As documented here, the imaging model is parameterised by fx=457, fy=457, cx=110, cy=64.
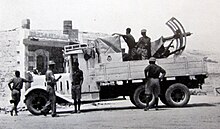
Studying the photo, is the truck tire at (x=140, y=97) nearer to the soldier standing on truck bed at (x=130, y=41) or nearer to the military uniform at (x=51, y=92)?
the soldier standing on truck bed at (x=130, y=41)

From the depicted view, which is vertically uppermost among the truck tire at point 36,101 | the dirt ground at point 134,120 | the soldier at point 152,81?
the soldier at point 152,81

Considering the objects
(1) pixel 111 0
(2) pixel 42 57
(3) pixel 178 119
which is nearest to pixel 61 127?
(3) pixel 178 119

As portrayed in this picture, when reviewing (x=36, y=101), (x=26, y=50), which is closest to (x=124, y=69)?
(x=36, y=101)

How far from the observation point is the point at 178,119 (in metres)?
6.41

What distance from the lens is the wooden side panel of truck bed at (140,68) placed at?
8.00 meters

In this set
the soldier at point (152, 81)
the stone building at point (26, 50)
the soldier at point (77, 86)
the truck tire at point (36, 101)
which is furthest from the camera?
the stone building at point (26, 50)

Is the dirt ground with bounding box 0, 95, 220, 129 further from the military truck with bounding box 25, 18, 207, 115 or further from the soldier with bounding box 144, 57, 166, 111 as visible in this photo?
the military truck with bounding box 25, 18, 207, 115

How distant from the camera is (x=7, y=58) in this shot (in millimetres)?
10422

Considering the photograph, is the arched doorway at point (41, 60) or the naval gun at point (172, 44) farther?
the arched doorway at point (41, 60)

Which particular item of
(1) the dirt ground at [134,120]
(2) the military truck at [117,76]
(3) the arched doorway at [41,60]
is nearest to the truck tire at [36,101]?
(2) the military truck at [117,76]

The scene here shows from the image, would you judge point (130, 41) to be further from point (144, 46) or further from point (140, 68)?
point (140, 68)

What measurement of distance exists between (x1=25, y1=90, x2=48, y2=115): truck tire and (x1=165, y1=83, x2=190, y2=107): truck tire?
2181 millimetres

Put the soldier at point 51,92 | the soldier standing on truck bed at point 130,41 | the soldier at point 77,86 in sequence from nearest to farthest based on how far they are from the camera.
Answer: the soldier at point 51,92
the soldier standing on truck bed at point 130,41
the soldier at point 77,86

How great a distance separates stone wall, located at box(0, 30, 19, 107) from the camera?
9.70 m
